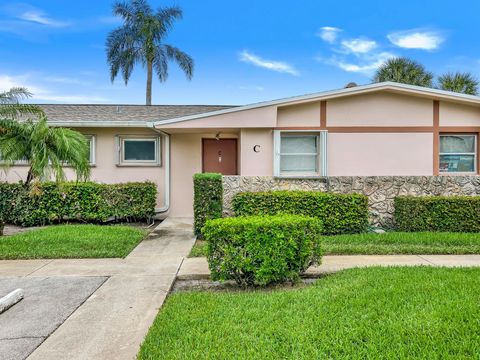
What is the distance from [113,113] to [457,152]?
36.7 ft

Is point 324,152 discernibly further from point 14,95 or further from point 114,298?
point 14,95

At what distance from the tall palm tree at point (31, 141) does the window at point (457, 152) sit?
31.8ft

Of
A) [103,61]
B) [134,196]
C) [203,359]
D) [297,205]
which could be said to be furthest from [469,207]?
[103,61]

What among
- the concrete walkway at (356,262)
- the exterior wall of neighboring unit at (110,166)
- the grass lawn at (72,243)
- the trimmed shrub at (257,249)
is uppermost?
the exterior wall of neighboring unit at (110,166)

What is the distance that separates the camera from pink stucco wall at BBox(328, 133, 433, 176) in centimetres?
934

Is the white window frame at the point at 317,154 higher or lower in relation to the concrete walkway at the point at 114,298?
higher

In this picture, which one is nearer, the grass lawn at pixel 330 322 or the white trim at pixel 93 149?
the grass lawn at pixel 330 322

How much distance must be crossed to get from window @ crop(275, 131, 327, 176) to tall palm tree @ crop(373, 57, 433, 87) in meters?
12.3

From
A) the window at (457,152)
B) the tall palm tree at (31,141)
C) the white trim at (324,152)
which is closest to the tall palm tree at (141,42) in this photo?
the white trim at (324,152)

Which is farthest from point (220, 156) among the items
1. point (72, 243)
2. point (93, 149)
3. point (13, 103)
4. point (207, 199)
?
point (13, 103)

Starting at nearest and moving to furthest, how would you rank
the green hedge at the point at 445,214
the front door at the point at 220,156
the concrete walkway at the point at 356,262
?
the concrete walkway at the point at 356,262 → the green hedge at the point at 445,214 → the front door at the point at 220,156

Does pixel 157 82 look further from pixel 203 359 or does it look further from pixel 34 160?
pixel 203 359

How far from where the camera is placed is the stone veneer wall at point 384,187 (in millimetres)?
8797

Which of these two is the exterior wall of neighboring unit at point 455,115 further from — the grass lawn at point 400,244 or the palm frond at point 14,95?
the palm frond at point 14,95
